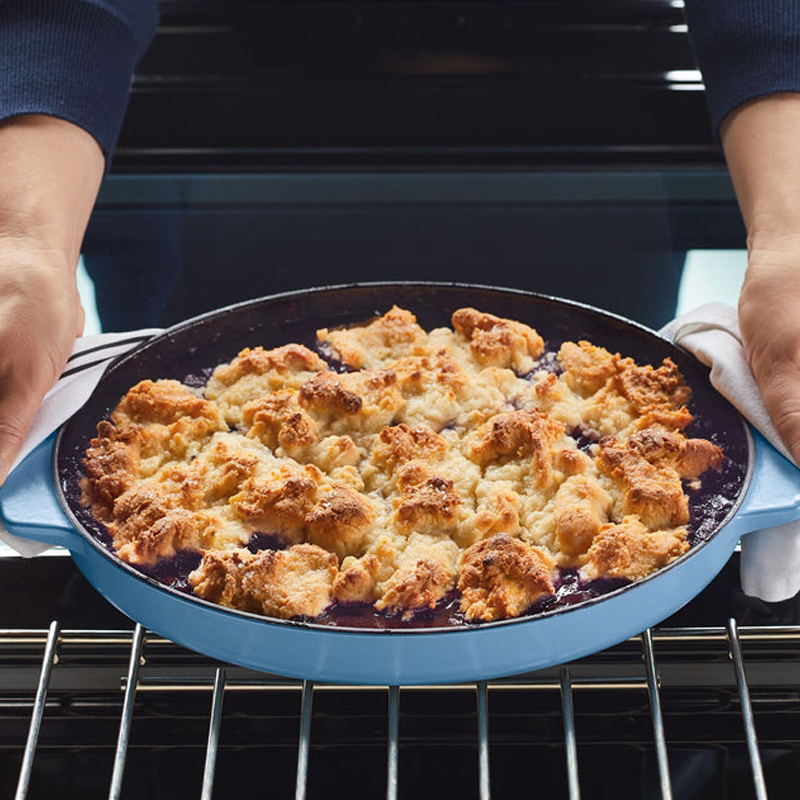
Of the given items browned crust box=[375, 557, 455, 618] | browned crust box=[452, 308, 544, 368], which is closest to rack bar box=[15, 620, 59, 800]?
browned crust box=[375, 557, 455, 618]

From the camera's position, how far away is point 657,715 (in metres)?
1.06

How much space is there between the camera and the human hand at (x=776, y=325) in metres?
1.19

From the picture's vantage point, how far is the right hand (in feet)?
3.95

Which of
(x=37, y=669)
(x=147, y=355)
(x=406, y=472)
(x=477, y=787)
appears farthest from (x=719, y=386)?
(x=37, y=669)

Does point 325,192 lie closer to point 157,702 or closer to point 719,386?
point 719,386

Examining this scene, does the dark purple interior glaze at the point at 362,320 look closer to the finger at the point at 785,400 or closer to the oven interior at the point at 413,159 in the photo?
the finger at the point at 785,400

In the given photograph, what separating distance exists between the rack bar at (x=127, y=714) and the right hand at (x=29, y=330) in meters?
0.22

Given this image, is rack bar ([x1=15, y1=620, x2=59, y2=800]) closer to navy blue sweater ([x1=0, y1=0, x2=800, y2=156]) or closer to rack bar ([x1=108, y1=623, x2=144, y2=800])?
rack bar ([x1=108, y1=623, x2=144, y2=800])

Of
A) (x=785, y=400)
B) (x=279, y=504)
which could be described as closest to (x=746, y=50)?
(x=785, y=400)

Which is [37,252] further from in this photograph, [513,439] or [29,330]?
[513,439]

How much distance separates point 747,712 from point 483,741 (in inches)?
9.8

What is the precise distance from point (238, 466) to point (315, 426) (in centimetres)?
12

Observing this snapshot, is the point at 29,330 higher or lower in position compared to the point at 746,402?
lower

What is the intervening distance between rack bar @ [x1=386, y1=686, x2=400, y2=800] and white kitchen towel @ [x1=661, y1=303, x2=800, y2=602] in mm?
393
